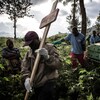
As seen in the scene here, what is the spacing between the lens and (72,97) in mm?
7406

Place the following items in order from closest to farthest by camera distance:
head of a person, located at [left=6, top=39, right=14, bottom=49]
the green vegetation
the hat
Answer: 1. the hat
2. the green vegetation
3. head of a person, located at [left=6, top=39, right=14, bottom=49]

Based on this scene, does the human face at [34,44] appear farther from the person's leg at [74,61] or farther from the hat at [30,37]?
the person's leg at [74,61]

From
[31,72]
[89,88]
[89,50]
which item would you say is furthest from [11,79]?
[89,50]

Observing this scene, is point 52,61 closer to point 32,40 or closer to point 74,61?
point 32,40

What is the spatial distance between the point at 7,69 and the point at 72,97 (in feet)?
9.85

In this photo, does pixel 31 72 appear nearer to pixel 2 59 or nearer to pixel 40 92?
pixel 40 92

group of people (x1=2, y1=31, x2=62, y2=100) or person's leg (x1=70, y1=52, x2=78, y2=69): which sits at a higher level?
group of people (x1=2, y1=31, x2=62, y2=100)

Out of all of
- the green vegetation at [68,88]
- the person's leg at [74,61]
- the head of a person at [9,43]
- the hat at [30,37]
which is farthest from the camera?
the person's leg at [74,61]

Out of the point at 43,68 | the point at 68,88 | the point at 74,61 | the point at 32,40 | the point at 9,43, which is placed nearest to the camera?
the point at 32,40

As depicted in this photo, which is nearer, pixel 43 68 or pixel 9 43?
pixel 43 68

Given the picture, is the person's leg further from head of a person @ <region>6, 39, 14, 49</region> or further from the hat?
the hat

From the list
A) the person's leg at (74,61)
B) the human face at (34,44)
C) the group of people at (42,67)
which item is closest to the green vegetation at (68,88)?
the person's leg at (74,61)

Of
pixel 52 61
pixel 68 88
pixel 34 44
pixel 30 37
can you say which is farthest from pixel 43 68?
pixel 68 88

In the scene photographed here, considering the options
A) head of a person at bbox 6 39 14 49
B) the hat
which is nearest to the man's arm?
the hat
